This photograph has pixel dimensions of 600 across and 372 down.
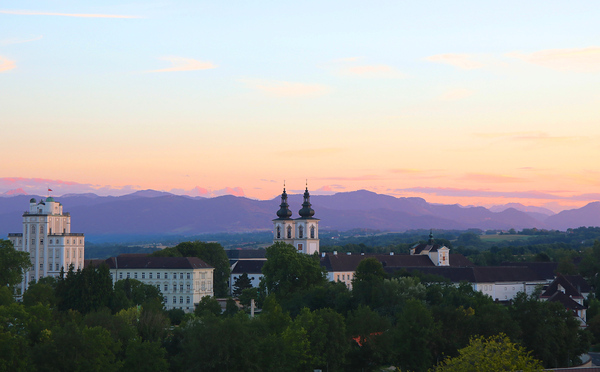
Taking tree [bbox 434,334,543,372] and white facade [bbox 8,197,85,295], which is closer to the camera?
tree [bbox 434,334,543,372]

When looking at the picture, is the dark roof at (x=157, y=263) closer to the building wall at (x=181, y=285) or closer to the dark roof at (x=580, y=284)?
the building wall at (x=181, y=285)

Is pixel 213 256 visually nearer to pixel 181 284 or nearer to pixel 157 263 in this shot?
pixel 157 263

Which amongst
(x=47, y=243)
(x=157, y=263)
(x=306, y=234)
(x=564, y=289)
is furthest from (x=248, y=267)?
(x=564, y=289)

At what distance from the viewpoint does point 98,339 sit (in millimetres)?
53469

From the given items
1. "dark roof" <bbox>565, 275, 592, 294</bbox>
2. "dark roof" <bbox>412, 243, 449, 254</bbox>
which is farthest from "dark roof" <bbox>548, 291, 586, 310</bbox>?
"dark roof" <bbox>412, 243, 449, 254</bbox>

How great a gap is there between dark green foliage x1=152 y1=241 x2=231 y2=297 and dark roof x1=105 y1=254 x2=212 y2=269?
25.3 feet

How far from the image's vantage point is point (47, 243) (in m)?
125

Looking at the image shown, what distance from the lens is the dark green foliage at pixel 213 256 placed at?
444 ft

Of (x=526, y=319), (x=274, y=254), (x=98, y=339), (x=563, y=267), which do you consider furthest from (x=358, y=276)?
(x=563, y=267)

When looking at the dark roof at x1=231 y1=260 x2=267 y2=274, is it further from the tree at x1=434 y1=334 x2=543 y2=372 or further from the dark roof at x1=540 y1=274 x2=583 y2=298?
the tree at x1=434 y1=334 x2=543 y2=372

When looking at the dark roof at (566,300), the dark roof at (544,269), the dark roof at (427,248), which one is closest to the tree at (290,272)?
the dark roof at (566,300)

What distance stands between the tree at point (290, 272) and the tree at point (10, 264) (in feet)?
83.0

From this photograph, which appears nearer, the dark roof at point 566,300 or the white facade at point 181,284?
the dark roof at point 566,300

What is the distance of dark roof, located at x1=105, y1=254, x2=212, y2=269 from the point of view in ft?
396
